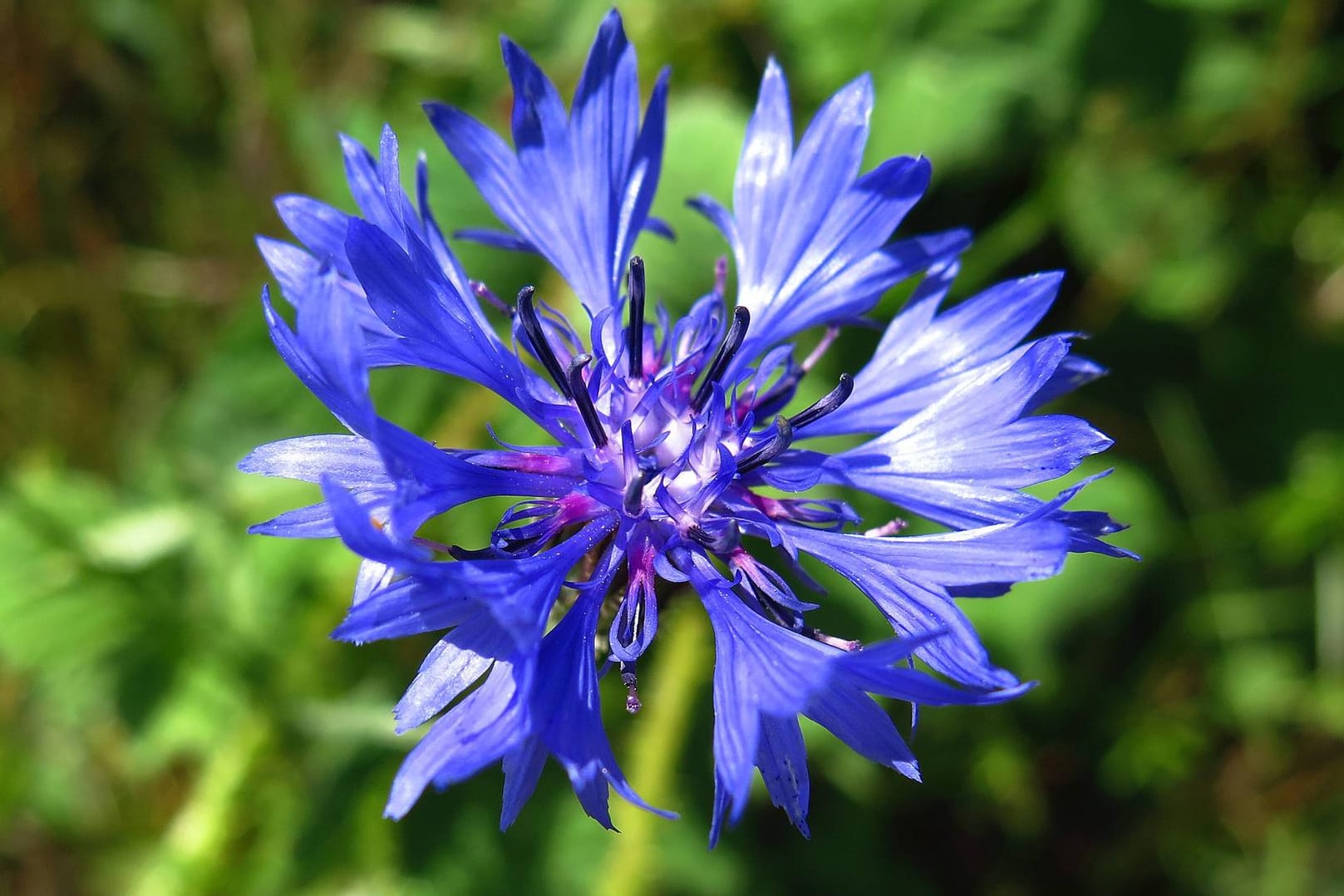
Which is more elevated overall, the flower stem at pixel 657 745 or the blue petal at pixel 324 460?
the blue petal at pixel 324 460

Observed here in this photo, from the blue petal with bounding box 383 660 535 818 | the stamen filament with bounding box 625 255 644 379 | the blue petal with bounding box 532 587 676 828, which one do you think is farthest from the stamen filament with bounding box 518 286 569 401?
the blue petal with bounding box 383 660 535 818

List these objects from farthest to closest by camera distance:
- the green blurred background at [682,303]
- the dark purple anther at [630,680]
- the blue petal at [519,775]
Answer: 1. the green blurred background at [682,303]
2. the dark purple anther at [630,680]
3. the blue petal at [519,775]

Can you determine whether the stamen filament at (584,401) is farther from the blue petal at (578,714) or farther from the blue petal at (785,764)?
the blue petal at (785,764)

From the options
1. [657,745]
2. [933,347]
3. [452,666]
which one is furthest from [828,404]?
[657,745]

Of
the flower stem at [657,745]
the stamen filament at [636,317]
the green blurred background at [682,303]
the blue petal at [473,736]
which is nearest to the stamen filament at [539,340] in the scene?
the stamen filament at [636,317]

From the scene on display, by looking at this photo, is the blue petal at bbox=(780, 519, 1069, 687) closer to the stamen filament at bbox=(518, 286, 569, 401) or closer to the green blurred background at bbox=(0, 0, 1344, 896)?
the stamen filament at bbox=(518, 286, 569, 401)

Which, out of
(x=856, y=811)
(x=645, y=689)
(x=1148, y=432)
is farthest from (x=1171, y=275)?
(x=645, y=689)

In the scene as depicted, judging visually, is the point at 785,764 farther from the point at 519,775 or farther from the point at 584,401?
the point at 584,401

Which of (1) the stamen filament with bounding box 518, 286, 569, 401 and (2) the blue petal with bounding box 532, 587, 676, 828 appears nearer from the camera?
(2) the blue petal with bounding box 532, 587, 676, 828
